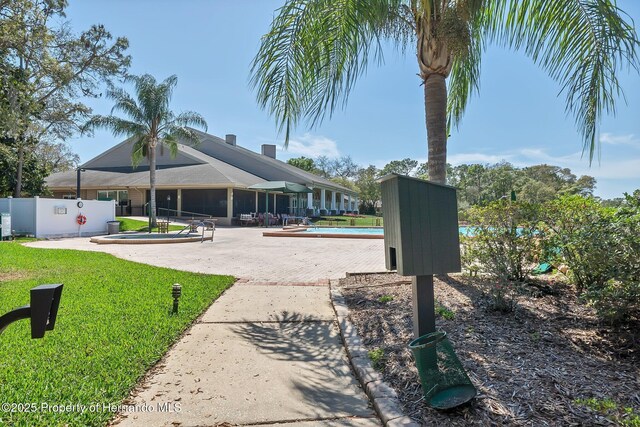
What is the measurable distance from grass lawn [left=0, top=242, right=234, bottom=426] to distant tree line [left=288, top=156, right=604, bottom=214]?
4700 centimetres

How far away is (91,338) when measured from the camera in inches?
145

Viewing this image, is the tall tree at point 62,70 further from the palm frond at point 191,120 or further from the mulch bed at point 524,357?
the mulch bed at point 524,357

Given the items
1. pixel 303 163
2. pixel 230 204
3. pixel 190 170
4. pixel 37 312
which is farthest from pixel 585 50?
pixel 303 163

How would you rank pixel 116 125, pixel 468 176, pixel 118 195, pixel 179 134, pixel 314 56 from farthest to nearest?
pixel 468 176 < pixel 118 195 < pixel 179 134 < pixel 116 125 < pixel 314 56

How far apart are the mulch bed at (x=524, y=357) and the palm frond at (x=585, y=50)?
1.98 metres

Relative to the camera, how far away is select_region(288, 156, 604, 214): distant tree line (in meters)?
54.5

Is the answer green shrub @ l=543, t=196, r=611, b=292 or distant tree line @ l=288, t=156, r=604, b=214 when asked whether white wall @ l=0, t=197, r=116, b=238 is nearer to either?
green shrub @ l=543, t=196, r=611, b=292

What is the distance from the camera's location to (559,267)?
18.0ft

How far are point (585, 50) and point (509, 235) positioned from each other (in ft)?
7.61

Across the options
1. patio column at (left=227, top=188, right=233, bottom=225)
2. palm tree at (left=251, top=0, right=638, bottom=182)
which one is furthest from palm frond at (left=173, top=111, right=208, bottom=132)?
palm tree at (left=251, top=0, right=638, bottom=182)

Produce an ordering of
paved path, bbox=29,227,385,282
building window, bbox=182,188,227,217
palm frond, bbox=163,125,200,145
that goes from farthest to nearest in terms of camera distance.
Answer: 1. building window, bbox=182,188,227,217
2. palm frond, bbox=163,125,200,145
3. paved path, bbox=29,227,385,282

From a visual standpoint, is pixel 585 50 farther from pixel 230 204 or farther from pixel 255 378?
pixel 230 204

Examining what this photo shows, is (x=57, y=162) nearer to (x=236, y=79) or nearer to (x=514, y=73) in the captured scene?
(x=236, y=79)

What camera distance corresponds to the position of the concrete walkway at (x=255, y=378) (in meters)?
2.49
